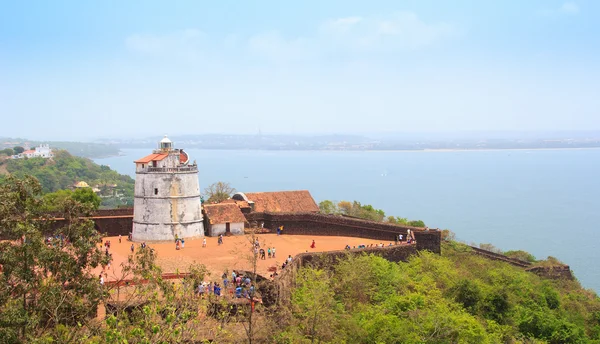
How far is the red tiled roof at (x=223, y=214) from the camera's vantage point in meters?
27.3

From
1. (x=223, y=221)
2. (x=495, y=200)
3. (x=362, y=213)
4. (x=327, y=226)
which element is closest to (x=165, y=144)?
(x=223, y=221)

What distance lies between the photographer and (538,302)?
22391 millimetres

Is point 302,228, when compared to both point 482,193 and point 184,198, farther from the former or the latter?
point 482,193

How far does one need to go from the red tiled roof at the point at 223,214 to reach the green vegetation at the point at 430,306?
762 cm

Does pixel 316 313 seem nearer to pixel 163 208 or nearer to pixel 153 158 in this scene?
pixel 163 208

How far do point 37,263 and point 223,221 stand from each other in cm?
1595

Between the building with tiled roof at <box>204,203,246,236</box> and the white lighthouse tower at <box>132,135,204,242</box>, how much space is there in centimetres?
63

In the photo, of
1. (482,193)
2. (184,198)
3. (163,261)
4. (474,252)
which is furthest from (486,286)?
(482,193)

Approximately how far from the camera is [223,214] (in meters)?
27.6

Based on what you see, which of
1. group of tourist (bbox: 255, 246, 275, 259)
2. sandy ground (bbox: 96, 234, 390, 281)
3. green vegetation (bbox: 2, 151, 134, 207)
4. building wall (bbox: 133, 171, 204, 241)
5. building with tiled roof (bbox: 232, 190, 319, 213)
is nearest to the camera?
sandy ground (bbox: 96, 234, 390, 281)

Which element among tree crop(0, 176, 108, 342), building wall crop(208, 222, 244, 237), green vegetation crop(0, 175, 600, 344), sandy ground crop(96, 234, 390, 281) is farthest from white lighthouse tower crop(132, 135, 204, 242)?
tree crop(0, 176, 108, 342)

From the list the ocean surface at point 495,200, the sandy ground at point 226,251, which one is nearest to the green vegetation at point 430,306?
the sandy ground at point 226,251

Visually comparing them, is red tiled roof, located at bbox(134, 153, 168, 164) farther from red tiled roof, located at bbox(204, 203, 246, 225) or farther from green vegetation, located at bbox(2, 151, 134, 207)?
green vegetation, located at bbox(2, 151, 134, 207)

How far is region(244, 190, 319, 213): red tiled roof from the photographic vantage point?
101 feet
